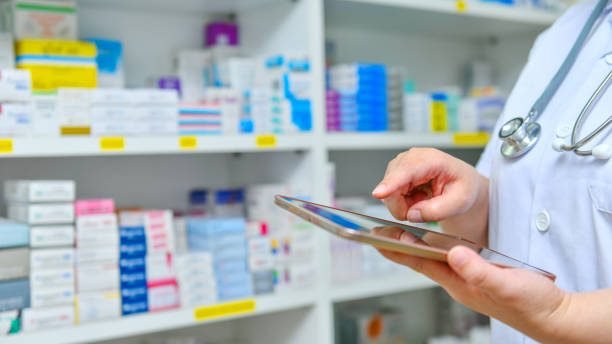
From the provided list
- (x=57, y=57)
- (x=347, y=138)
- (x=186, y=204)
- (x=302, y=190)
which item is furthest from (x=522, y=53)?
(x=57, y=57)

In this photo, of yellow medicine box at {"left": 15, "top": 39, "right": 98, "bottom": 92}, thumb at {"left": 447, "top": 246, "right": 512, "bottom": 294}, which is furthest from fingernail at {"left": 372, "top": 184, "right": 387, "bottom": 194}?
yellow medicine box at {"left": 15, "top": 39, "right": 98, "bottom": 92}

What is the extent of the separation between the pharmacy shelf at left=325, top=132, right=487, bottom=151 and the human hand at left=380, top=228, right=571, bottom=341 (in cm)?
121

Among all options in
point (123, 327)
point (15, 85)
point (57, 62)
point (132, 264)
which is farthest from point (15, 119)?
point (123, 327)

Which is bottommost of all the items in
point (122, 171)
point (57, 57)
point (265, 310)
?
point (265, 310)

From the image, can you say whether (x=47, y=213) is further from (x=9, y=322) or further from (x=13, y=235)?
(x=9, y=322)

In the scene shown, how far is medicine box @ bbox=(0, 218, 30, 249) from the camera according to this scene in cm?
160

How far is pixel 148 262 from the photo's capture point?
1.76m

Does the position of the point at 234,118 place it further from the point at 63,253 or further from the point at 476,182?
the point at 476,182

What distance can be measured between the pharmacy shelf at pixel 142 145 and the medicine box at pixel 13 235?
0.16m

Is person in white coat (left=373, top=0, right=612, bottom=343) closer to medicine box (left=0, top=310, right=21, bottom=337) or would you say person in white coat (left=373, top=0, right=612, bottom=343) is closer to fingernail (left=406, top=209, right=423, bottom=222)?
fingernail (left=406, top=209, right=423, bottom=222)

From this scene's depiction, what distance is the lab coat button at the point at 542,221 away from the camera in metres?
1.07

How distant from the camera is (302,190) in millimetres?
2061

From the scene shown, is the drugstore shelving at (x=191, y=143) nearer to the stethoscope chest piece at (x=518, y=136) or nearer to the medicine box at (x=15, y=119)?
the medicine box at (x=15, y=119)

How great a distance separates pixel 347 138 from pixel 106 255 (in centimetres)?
77
